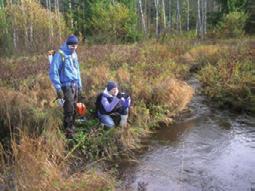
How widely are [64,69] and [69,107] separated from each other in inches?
27.3

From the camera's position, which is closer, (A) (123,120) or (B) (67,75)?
(B) (67,75)

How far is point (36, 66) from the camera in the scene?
1369 cm

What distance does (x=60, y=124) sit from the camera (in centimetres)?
827

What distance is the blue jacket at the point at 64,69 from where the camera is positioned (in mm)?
7766

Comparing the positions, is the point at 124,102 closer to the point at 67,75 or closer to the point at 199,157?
the point at 67,75

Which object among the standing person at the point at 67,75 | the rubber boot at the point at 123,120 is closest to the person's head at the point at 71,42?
the standing person at the point at 67,75

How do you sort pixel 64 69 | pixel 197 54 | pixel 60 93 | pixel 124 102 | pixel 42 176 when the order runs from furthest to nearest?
pixel 197 54
pixel 124 102
pixel 64 69
pixel 60 93
pixel 42 176

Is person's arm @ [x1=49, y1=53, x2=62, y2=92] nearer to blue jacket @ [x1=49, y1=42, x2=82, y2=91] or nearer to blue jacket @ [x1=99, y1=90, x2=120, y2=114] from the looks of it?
blue jacket @ [x1=49, y1=42, x2=82, y2=91]

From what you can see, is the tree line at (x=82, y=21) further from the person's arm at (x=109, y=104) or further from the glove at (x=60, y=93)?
the glove at (x=60, y=93)

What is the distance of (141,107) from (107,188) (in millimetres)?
4014

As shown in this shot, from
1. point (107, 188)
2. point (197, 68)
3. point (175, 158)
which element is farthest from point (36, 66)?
point (107, 188)

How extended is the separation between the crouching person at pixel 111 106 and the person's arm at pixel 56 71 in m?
1.12

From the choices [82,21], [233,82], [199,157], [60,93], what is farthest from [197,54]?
[82,21]

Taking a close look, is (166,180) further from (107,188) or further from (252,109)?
(252,109)
